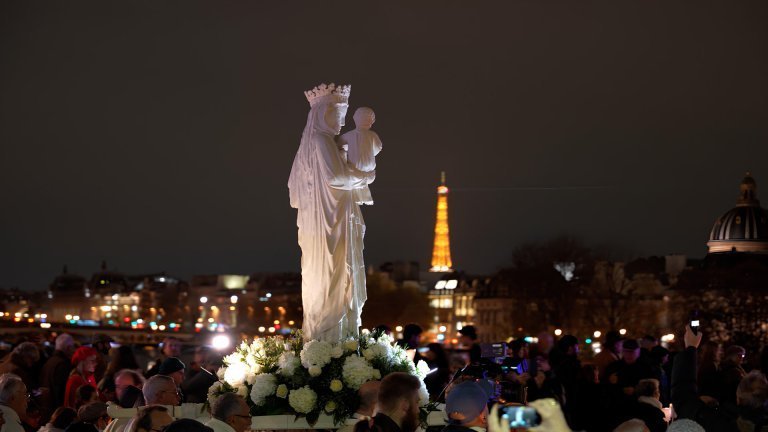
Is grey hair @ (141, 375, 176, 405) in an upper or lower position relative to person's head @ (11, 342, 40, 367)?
upper

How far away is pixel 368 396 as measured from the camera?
11258 mm

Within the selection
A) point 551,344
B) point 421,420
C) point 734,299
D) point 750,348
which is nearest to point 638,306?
point 734,299

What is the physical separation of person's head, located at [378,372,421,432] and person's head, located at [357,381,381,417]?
85.4 inches

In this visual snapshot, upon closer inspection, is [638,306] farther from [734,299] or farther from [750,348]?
[750,348]

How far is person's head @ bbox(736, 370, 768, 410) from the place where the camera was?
37.6 feet

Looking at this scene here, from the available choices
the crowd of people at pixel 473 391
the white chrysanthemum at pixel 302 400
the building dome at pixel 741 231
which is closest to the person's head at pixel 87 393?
the crowd of people at pixel 473 391

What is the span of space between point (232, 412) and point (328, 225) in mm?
3448

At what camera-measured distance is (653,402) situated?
11.8 meters

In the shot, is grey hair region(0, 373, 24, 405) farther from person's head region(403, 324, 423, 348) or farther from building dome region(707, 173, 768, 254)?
building dome region(707, 173, 768, 254)

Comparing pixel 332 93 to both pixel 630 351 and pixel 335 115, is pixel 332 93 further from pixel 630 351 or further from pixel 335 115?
pixel 630 351

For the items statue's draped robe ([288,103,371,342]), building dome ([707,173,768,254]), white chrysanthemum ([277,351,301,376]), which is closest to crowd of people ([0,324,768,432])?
white chrysanthemum ([277,351,301,376])

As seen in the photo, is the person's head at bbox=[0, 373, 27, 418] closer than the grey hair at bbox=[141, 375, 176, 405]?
No

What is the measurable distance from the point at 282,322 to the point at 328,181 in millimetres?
127929

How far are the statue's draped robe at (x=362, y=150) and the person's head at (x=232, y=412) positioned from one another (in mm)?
3698
